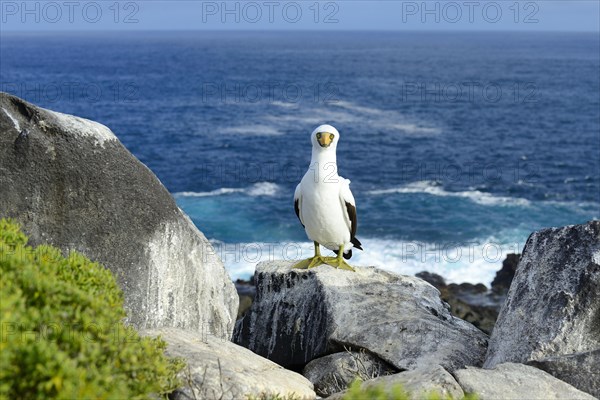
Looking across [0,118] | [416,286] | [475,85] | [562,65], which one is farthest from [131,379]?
[562,65]

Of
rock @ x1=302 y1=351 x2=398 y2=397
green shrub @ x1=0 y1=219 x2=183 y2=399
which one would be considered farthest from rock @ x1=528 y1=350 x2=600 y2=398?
green shrub @ x1=0 y1=219 x2=183 y2=399

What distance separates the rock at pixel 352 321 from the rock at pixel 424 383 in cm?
237

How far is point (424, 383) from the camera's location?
6934 mm

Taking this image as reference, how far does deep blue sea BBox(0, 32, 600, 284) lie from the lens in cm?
3697

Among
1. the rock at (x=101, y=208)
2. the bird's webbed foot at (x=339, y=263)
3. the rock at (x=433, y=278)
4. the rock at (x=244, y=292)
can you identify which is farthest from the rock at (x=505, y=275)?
the rock at (x=101, y=208)

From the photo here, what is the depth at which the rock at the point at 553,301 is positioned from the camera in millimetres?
8836

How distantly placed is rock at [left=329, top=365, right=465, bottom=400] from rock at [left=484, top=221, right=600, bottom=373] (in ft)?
7.07

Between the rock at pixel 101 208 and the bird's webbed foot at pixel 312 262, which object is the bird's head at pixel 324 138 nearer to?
the bird's webbed foot at pixel 312 262

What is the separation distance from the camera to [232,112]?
76.4 meters

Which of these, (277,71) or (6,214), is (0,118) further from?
(277,71)

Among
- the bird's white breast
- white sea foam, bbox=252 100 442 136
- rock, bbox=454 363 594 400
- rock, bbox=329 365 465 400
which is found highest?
the bird's white breast

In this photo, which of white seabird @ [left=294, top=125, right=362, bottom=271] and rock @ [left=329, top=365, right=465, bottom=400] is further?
white seabird @ [left=294, top=125, right=362, bottom=271]

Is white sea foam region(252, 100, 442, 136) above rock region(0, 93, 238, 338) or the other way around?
the other way around

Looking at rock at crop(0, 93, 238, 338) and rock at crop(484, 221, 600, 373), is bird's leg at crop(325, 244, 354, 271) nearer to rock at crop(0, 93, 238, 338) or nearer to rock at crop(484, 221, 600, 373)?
rock at crop(0, 93, 238, 338)
